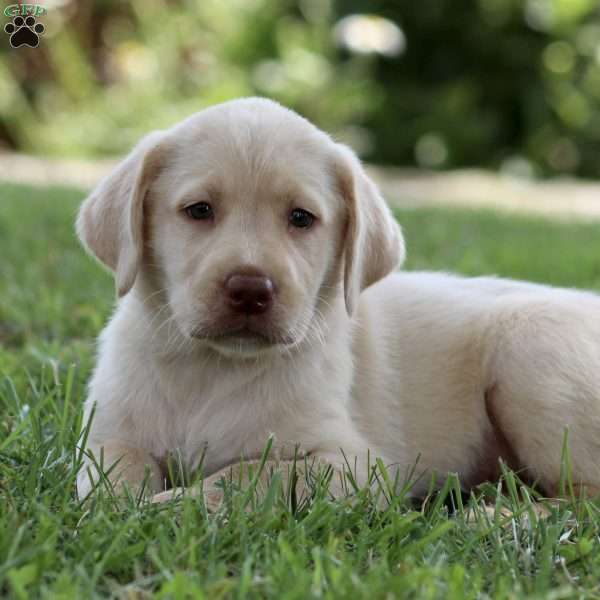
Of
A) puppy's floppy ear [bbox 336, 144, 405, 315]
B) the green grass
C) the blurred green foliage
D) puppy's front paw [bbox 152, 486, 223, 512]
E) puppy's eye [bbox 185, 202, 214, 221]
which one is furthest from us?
the blurred green foliage

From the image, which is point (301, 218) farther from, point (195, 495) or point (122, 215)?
point (195, 495)

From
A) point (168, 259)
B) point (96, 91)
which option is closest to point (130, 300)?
point (168, 259)

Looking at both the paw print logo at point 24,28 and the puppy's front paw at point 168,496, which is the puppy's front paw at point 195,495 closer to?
the puppy's front paw at point 168,496

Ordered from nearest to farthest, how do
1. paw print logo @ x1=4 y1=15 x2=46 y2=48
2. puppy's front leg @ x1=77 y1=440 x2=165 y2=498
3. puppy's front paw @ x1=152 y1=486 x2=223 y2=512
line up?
puppy's front paw @ x1=152 y1=486 x2=223 y2=512 < puppy's front leg @ x1=77 y1=440 x2=165 y2=498 < paw print logo @ x1=4 y1=15 x2=46 y2=48

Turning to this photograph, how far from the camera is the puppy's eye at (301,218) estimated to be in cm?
332

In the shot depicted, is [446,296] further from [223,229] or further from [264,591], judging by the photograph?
[264,591]

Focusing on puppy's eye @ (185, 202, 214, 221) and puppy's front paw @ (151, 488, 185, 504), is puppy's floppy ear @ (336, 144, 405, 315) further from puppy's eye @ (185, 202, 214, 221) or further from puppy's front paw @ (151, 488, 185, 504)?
puppy's front paw @ (151, 488, 185, 504)

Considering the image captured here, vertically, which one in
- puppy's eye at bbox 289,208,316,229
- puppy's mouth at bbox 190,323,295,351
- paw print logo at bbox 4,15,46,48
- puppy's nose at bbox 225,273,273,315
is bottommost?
puppy's mouth at bbox 190,323,295,351

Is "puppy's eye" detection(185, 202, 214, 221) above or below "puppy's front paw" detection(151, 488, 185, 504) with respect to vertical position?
above

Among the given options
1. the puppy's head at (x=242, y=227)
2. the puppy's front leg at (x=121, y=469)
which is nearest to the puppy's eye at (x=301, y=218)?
the puppy's head at (x=242, y=227)

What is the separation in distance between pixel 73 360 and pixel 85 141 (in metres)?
10.4

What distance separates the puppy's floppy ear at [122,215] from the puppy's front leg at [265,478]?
0.69m

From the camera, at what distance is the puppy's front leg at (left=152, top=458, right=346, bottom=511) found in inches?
113

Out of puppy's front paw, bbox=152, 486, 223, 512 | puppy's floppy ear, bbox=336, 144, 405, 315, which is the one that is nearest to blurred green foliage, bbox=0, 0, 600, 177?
puppy's floppy ear, bbox=336, 144, 405, 315
